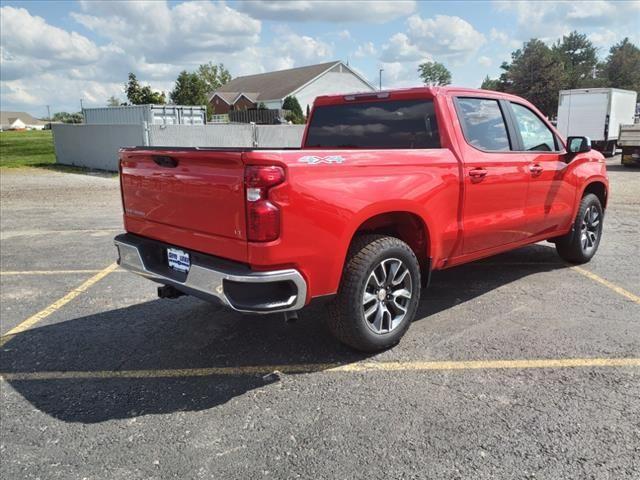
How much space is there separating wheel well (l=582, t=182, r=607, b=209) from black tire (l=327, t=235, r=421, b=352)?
3.41 m

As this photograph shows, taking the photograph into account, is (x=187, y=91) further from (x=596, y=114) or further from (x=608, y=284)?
(x=608, y=284)

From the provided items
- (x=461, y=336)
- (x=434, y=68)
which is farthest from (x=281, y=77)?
(x=434, y=68)

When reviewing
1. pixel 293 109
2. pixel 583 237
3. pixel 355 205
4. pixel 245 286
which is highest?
pixel 293 109

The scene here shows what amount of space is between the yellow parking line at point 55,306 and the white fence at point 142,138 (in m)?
12.4

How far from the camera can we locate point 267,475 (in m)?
2.67

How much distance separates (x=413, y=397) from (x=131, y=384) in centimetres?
186

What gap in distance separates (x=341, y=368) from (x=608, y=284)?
338 cm

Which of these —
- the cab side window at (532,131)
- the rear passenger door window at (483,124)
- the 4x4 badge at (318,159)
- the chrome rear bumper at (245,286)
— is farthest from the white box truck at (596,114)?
the chrome rear bumper at (245,286)

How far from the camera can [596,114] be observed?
78.6 ft

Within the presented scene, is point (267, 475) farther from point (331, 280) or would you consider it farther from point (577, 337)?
point (577, 337)

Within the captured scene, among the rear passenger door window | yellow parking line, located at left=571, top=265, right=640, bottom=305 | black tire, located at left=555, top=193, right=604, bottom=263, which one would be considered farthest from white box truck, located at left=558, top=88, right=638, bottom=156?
the rear passenger door window

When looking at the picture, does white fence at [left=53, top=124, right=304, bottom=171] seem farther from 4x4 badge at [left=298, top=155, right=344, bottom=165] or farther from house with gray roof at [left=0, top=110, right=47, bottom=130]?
house with gray roof at [left=0, top=110, right=47, bottom=130]

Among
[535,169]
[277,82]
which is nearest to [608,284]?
[535,169]

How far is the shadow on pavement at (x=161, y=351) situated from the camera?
11.2 ft
